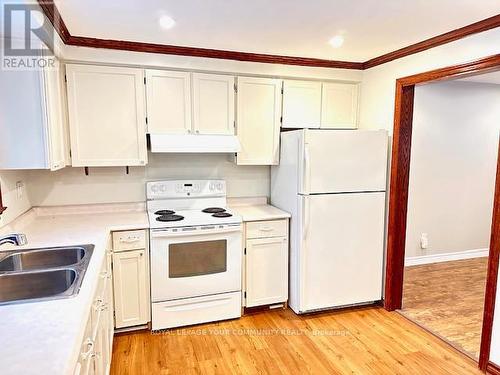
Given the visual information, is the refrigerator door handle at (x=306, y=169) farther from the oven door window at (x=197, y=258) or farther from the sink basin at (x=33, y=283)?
the sink basin at (x=33, y=283)

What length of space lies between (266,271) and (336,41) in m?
2.00

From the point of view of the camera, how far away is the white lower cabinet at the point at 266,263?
2.99m

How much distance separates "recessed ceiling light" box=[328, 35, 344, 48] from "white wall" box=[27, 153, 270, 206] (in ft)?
4.37

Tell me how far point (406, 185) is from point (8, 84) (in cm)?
303

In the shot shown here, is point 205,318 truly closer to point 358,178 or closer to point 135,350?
point 135,350

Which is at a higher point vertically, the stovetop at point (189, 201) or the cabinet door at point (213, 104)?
the cabinet door at point (213, 104)

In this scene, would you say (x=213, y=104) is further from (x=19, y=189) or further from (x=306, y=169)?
(x=19, y=189)

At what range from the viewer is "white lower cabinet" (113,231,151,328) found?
2.62m

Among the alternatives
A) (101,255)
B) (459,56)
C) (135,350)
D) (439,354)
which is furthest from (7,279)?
(459,56)

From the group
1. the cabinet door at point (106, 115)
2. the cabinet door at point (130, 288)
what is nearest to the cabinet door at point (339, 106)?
the cabinet door at point (106, 115)

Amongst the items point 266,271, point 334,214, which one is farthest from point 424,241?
point 266,271

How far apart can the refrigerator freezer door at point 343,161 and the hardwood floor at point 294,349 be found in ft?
3.78

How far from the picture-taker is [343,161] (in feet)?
9.53

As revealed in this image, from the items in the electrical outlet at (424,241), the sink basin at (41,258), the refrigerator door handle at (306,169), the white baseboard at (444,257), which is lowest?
the white baseboard at (444,257)
